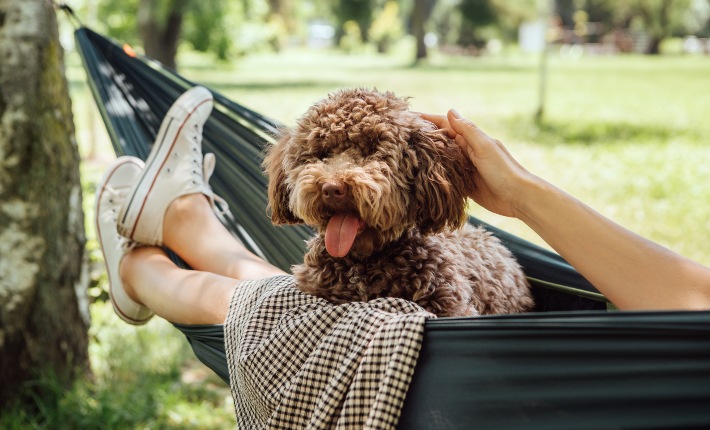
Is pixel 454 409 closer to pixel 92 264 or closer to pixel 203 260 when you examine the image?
pixel 203 260

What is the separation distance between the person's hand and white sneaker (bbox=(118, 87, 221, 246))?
3.92ft

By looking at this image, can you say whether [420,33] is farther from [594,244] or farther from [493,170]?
[594,244]

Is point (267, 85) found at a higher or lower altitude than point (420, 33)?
lower

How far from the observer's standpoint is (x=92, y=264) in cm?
353

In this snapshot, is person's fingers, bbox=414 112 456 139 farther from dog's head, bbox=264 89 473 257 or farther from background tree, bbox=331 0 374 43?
background tree, bbox=331 0 374 43

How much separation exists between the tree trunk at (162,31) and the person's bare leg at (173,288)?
10.1 m

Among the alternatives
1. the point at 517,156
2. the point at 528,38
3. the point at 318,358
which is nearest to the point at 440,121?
the point at 318,358

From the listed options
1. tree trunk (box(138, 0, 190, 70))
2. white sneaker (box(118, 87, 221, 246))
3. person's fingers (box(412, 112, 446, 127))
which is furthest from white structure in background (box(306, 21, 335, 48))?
person's fingers (box(412, 112, 446, 127))

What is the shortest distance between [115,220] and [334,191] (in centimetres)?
135

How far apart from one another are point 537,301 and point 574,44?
4175 cm

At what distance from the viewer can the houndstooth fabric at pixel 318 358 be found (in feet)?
4.79

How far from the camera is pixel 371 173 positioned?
176cm

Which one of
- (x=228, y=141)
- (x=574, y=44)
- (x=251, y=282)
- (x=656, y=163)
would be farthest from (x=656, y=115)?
(x=574, y=44)

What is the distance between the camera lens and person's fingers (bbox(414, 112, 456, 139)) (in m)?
1.94
